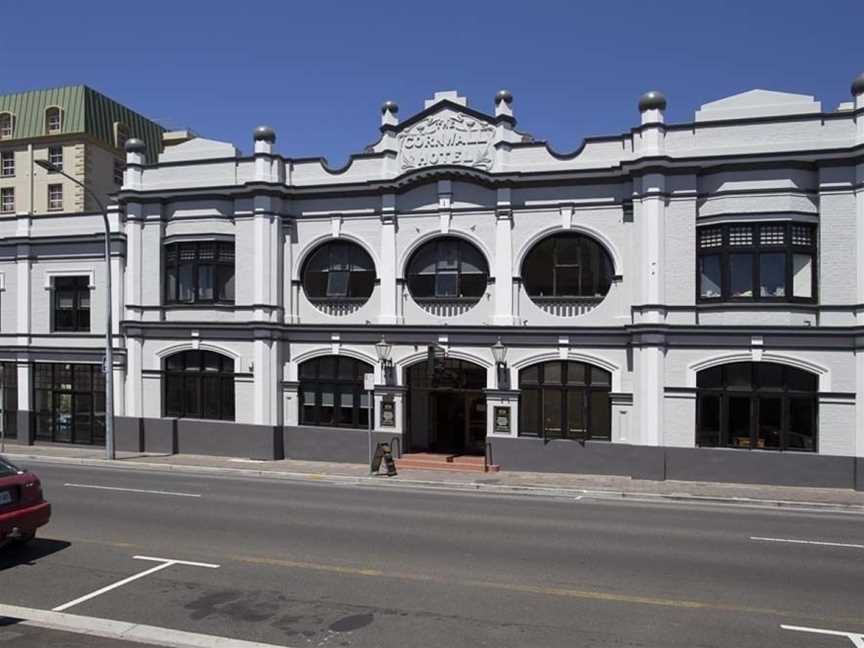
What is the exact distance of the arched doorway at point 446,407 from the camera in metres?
22.4

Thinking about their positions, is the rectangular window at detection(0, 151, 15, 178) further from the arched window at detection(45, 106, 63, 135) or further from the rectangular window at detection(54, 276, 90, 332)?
the rectangular window at detection(54, 276, 90, 332)

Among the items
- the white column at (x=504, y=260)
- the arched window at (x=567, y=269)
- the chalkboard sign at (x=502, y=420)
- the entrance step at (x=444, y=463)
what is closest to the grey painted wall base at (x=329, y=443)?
the entrance step at (x=444, y=463)

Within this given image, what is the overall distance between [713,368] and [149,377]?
17.2m

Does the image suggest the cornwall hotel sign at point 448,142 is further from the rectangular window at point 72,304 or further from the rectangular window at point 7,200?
the rectangular window at point 7,200

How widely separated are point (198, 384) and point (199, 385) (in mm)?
50

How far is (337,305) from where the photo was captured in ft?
75.9

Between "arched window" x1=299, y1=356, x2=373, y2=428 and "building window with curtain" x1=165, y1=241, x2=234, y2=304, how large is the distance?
351 centimetres

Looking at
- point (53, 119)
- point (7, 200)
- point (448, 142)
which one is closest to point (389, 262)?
point (448, 142)

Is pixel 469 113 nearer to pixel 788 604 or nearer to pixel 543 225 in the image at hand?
pixel 543 225

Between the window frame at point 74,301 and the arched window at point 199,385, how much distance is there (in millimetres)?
4048

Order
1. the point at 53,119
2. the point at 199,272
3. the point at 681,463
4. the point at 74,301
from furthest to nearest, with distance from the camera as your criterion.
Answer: the point at 53,119, the point at 74,301, the point at 199,272, the point at 681,463

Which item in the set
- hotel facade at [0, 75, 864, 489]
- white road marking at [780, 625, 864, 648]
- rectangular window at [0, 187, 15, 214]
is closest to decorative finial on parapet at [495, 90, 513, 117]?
hotel facade at [0, 75, 864, 489]

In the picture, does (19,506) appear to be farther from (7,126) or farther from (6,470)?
(7,126)

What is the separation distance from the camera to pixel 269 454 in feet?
75.3
